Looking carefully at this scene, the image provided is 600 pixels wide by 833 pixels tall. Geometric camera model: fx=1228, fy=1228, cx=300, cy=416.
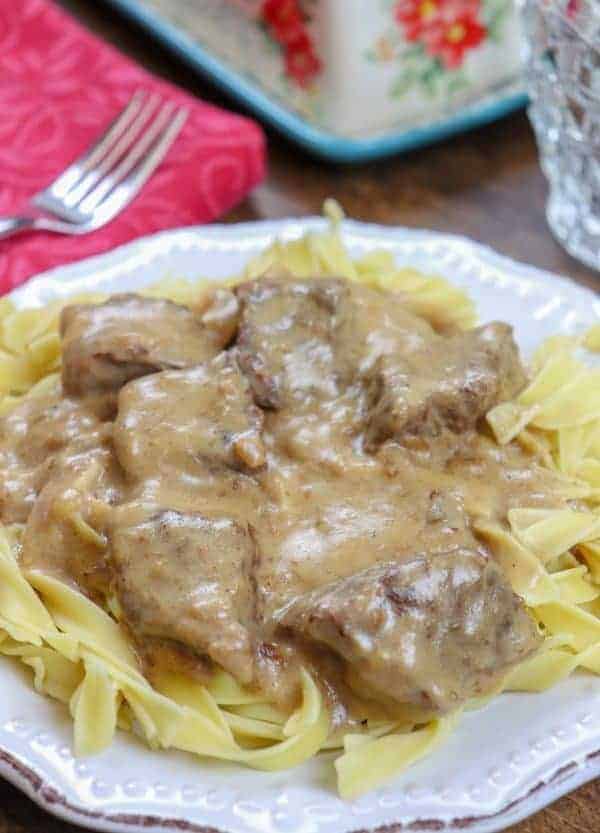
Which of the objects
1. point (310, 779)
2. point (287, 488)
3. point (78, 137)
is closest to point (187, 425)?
point (287, 488)

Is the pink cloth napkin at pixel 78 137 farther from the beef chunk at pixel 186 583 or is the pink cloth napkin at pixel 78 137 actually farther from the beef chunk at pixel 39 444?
the beef chunk at pixel 186 583

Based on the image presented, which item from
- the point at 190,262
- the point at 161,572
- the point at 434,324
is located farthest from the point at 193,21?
the point at 161,572

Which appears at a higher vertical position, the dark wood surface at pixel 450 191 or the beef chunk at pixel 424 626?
the beef chunk at pixel 424 626

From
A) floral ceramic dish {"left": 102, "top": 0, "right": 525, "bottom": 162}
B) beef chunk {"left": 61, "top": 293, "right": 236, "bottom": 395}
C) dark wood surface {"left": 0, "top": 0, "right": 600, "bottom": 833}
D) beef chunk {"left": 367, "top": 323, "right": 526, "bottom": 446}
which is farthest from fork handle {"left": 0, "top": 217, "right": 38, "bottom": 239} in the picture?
beef chunk {"left": 367, "top": 323, "right": 526, "bottom": 446}

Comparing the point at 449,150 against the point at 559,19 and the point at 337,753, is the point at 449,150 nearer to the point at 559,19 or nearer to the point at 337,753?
the point at 559,19

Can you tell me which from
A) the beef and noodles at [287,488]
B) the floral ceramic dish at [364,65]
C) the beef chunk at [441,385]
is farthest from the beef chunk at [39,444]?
the floral ceramic dish at [364,65]
